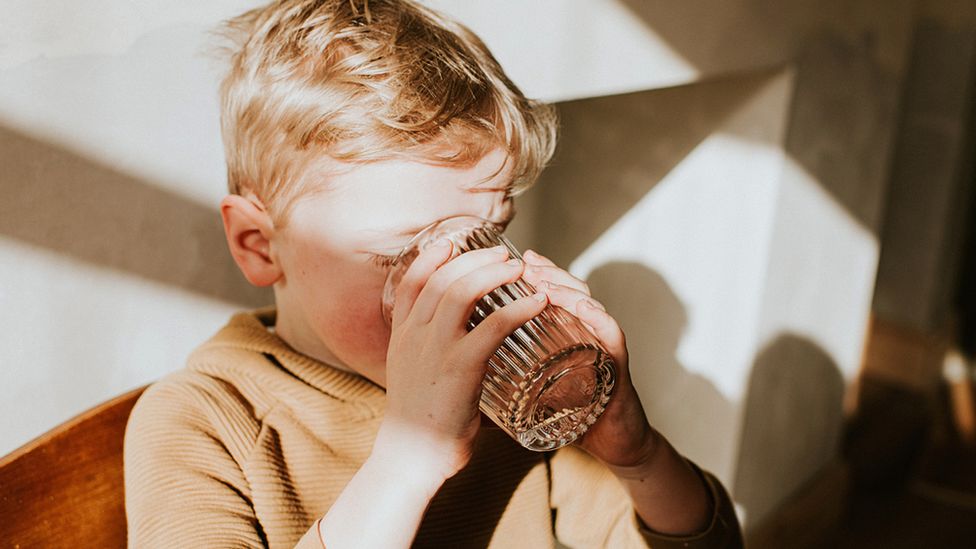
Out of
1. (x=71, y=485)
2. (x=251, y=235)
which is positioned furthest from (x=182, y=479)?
(x=251, y=235)

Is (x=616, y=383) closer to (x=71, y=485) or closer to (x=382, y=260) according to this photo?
(x=382, y=260)

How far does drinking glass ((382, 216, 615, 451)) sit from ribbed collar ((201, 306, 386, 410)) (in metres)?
0.20

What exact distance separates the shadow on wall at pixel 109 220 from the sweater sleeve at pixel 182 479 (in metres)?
0.15

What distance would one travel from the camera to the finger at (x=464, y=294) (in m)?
0.66

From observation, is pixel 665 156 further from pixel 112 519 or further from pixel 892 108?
pixel 112 519

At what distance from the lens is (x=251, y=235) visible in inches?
33.2

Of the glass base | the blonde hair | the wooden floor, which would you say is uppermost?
the blonde hair

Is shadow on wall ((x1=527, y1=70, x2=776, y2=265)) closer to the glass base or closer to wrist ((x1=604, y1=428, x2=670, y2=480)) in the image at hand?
wrist ((x1=604, y1=428, x2=670, y2=480))

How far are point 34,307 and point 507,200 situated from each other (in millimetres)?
438

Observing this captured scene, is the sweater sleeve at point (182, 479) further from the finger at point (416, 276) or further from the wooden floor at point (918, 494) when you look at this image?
the wooden floor at point (918, 494)

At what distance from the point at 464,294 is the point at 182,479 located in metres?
0.29

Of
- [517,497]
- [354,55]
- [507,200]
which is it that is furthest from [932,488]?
[354,55]

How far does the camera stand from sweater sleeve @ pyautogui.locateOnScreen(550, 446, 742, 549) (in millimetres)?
974

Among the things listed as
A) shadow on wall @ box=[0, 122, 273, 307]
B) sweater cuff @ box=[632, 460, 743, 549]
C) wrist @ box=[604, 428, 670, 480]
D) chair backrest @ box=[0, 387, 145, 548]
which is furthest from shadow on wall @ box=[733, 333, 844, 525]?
chair backrest @ box=[0, 387, 145, 548]
